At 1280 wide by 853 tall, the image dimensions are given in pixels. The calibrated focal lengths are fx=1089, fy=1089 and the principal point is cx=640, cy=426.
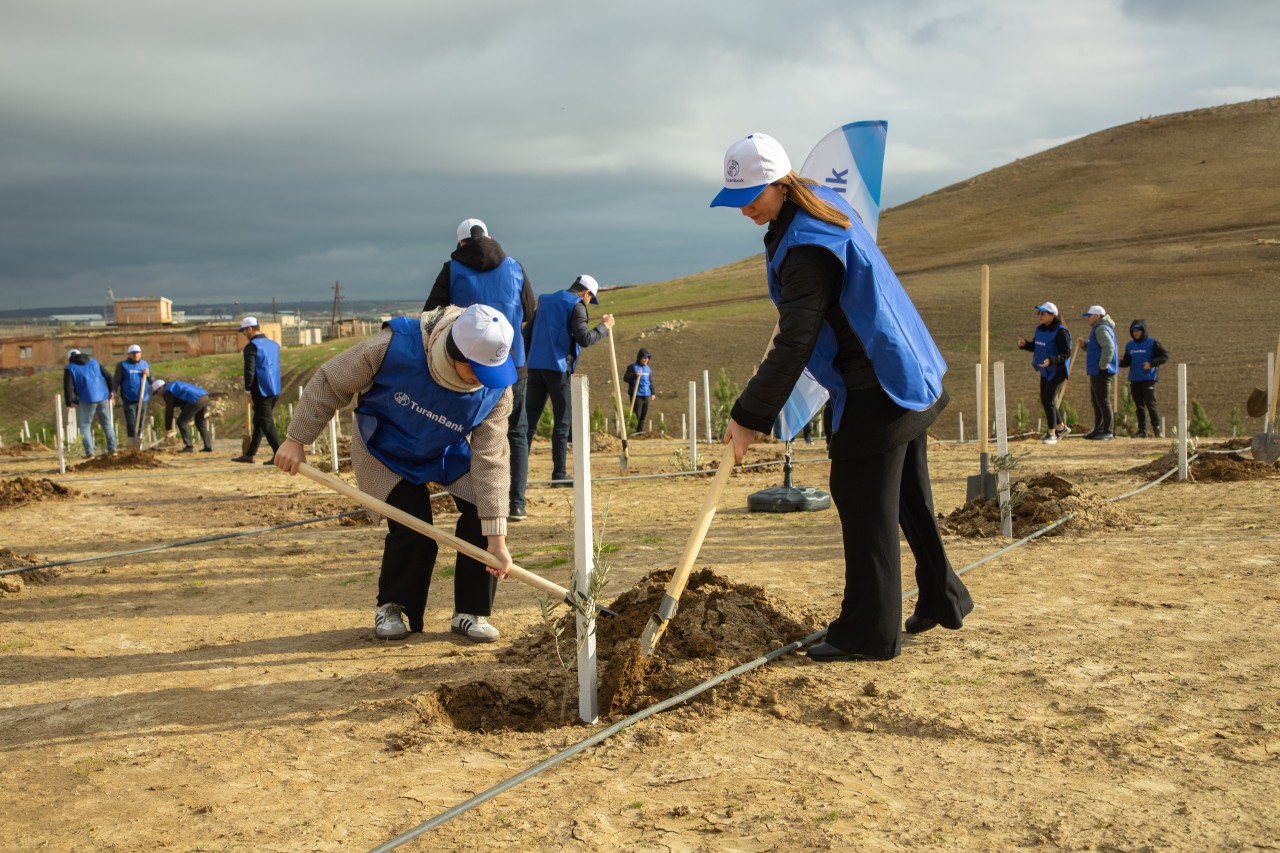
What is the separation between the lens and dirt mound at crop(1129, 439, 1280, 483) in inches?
350

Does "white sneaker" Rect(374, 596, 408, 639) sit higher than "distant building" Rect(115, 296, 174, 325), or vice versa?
"distant building" Rect(115, 296, 174, 325)

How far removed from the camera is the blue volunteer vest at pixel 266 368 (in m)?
12.5

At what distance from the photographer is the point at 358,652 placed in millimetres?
4699

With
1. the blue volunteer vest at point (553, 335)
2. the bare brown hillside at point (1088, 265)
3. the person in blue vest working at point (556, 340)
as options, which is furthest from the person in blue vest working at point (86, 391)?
the bare brown hillside at point (1088, 265)

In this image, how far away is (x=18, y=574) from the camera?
6445 millimetres

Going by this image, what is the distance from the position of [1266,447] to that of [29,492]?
11.1 m

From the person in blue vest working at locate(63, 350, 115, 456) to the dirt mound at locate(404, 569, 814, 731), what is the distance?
1427 centimetres

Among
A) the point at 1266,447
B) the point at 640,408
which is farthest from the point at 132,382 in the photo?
the point at 1266,447

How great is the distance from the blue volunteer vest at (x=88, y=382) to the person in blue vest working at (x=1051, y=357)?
44.9 feet

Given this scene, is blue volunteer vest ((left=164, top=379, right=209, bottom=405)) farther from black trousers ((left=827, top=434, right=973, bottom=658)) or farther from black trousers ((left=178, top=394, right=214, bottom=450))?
black trousers ((left=827, top=434, right=973, bottom=658))

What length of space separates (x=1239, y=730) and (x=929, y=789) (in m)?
1.04

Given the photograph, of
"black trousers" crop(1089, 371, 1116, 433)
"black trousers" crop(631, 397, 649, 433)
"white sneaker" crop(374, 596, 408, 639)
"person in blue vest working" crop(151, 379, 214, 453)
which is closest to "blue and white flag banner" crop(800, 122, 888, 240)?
"white sneaker" crop(374, 596, 408, 639)

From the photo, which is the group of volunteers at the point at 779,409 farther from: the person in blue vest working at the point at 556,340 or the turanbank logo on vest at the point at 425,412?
the person in blue vest working at the point at 556,340

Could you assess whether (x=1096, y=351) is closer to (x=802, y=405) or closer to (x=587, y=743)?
(x=802, y=405)
